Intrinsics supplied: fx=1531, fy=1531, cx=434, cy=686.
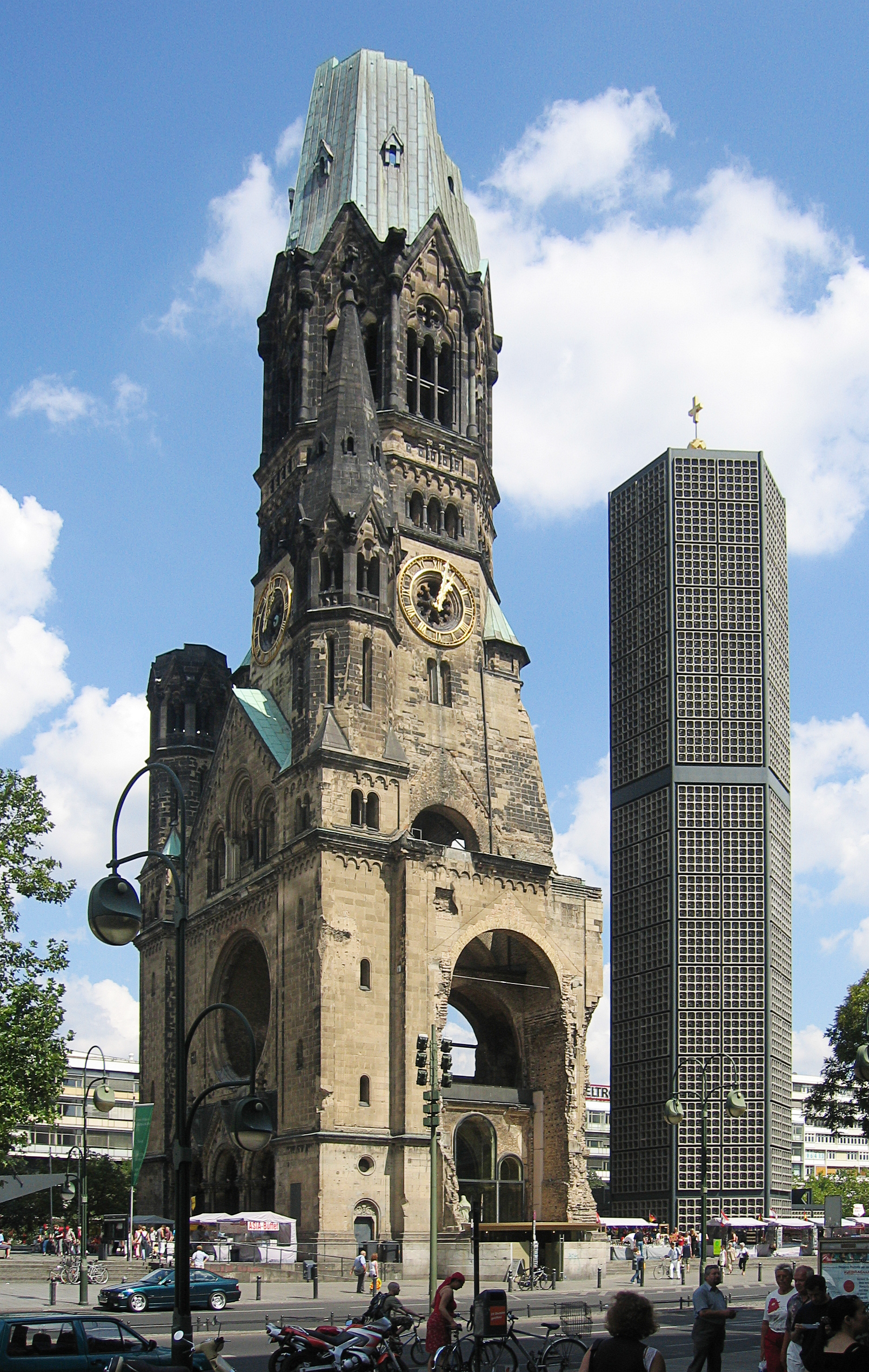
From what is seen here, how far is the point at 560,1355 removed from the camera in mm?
21766

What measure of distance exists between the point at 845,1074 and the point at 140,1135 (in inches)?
1086

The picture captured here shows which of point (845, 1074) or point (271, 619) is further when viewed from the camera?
point (271, 619)

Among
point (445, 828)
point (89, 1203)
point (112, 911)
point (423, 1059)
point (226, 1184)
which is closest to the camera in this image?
point (112, 911)

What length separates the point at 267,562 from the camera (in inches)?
2751

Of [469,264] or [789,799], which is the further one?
[789,799]

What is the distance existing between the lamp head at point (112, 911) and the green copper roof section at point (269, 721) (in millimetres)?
41004

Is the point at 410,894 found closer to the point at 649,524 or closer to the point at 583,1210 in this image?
the point at 583,1210

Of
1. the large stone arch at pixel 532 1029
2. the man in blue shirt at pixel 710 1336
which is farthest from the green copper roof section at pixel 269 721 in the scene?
the man in blue shirt at pixel 710 1336

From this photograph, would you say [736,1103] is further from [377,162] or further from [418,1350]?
[377,162]

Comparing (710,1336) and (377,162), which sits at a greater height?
(377,162)

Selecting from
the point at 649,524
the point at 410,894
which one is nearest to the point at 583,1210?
the point at 410,894

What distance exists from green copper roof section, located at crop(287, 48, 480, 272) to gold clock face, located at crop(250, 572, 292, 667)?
1695cm

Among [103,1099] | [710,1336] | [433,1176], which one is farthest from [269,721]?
[710,1336]

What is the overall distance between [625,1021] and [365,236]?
1819 inches
